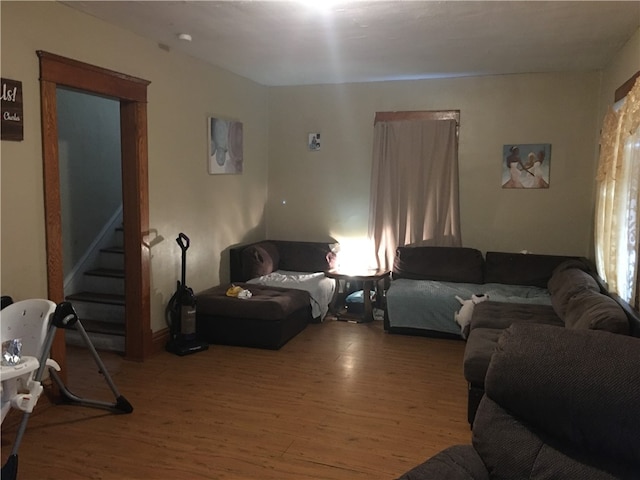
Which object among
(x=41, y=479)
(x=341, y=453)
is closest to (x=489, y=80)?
(x=341, y=453)

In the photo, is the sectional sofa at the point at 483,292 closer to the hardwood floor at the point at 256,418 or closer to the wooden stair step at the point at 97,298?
the hardwood floor at the point at 256,418

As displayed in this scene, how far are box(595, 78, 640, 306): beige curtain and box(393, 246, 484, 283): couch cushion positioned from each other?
1312mm

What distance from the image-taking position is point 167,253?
4.52 meters

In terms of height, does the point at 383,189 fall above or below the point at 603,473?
above

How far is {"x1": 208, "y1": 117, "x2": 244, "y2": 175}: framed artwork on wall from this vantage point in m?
5.10

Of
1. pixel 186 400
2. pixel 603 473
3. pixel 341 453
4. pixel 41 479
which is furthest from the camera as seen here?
pixel 186 400

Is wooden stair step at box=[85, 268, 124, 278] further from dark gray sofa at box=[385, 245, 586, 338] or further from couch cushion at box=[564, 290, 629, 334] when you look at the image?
couch cushion at box=[564, 290, 629, 334]

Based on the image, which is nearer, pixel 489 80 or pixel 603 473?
pixel 603 473

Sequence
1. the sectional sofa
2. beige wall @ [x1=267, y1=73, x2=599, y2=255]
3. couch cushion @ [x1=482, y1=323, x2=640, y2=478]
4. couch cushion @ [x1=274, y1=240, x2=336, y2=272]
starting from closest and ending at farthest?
couch cushion @ [x1=482, y1=323, x2=640, y2=478] → the sectional sofa → beige wall @ [x1=267, y1=73, x2=599, y2=255] → couch cushion @ [x1=274, y1=240, x2=336, y2=272]

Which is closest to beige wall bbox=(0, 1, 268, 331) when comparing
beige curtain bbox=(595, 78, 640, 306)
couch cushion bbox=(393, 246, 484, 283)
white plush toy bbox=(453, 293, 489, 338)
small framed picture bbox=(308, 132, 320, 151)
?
small framed picture bbox=(308, 132, 320, 151)

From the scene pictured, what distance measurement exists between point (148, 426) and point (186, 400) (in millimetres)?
396

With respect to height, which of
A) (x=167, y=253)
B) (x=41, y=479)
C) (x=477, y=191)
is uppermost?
(x=477, y=191)

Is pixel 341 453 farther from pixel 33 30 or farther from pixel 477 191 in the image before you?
pixel 477 191

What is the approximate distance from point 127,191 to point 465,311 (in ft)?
9.82
